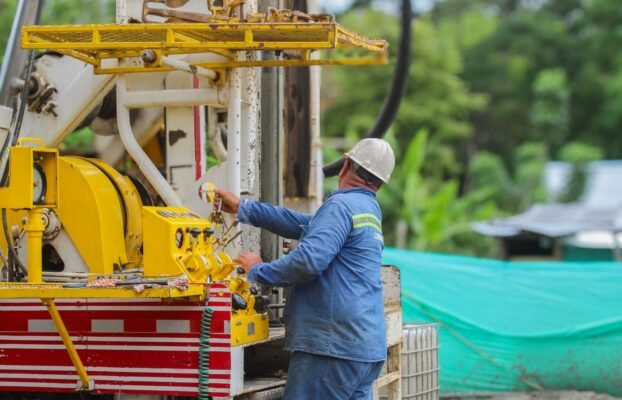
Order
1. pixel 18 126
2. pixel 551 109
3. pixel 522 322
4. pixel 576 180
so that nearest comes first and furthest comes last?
pixel 18 126 → pixel 522 322 → pixel 576 180 → pixel 551 109

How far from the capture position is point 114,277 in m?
5.56

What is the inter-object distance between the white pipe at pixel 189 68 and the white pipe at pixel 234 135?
0.10 m

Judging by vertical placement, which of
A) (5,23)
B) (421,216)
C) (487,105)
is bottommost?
(421,216)

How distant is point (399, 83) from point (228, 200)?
3647 mm

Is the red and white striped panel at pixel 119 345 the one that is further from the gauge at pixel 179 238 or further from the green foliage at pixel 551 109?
the green foliage at pixel 551 109

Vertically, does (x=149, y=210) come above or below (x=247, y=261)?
above

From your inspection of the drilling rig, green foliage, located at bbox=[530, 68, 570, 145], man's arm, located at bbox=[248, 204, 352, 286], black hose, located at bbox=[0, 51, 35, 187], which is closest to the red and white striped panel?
the drilling rig

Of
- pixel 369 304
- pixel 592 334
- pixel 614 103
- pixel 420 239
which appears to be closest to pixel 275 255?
pixel 369 304

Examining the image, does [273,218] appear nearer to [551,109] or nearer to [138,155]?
[138,155]

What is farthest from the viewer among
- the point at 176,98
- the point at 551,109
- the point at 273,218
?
the point at 551,109

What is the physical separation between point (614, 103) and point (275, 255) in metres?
45.3

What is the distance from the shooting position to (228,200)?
5.75 m

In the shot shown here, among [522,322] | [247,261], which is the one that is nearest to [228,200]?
[247,261]

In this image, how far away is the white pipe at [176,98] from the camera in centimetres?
613
